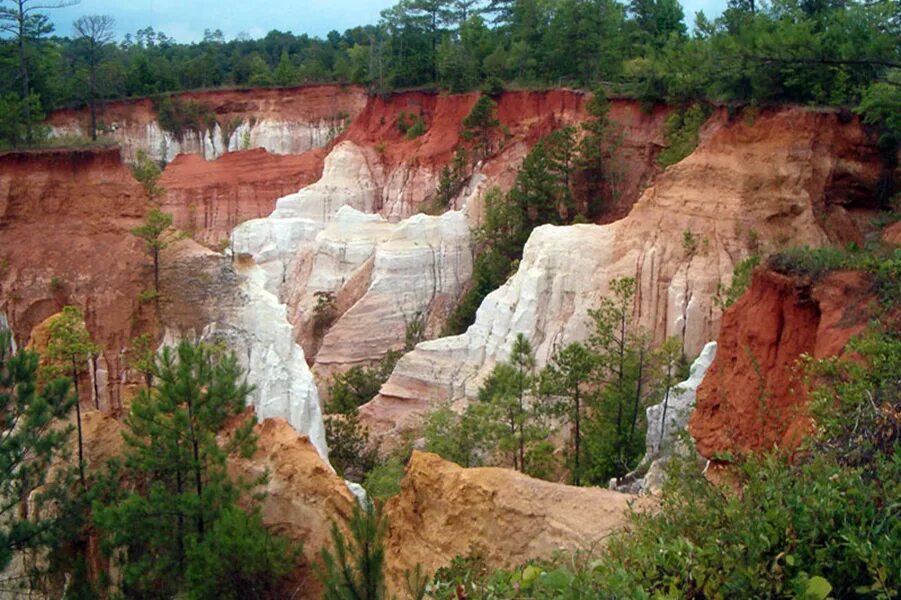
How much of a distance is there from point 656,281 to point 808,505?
18.0 m

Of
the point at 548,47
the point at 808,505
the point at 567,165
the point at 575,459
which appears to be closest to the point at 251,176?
the point at 548,47

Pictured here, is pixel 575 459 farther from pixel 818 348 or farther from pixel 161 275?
pixel 161 275

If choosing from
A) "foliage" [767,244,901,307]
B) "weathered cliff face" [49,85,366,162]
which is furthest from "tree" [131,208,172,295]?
"weathered cliff face" [49,85,366,162]

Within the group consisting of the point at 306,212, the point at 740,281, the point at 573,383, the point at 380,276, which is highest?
the point at 740,281

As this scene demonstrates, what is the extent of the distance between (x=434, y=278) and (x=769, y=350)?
2131 cm

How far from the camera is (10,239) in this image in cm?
2122

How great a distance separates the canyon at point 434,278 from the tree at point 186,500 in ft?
3.54

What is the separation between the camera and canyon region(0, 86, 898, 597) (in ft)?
38.6

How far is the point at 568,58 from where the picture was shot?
137 ft

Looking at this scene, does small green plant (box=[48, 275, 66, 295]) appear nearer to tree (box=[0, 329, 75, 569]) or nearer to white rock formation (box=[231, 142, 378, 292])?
tree (box=[0, 329, 75, 569])

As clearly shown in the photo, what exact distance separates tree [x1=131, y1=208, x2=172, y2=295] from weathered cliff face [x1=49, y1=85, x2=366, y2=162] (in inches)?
1366

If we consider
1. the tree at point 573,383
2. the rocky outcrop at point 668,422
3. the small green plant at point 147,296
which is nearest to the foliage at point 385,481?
the tree at point 573,383

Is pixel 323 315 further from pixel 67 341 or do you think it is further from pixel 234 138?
pixel 234 138

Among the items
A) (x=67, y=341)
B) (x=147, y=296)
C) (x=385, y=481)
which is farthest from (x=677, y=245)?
(x=67, y=341)
